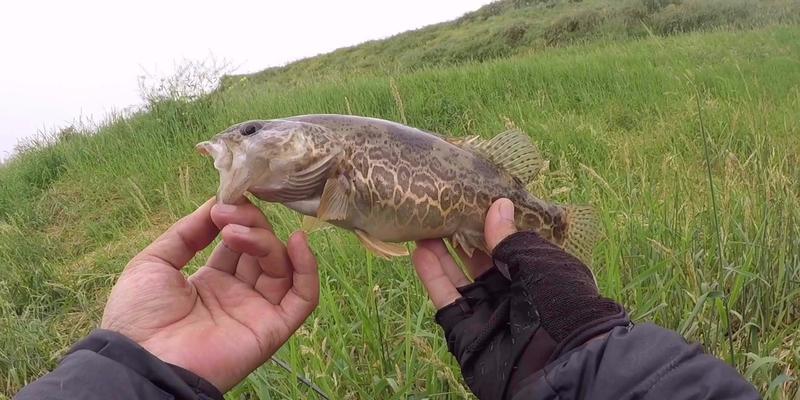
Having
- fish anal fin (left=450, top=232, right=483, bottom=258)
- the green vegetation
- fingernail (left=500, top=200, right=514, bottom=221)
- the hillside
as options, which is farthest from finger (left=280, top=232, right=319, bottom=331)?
the hillside

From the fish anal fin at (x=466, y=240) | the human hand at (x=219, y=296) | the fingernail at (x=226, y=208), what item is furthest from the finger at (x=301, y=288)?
the fish anal fin at (x=466, y=240)

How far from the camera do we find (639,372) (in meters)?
1.38

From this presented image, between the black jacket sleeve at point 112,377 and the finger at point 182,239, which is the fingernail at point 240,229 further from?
the black jacket sleeve at point 112,377

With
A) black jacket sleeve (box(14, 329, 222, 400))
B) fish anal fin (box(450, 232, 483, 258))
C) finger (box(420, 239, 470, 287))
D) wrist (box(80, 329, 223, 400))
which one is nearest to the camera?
black jacket sleeve (box(14, 329, 222, 400))

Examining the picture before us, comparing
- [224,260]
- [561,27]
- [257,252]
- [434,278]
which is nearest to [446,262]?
[434,278]

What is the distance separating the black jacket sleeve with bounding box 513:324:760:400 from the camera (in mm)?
1310

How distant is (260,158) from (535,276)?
0.88 metres

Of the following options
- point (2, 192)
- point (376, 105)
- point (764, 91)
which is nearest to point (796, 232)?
point (764, 91)

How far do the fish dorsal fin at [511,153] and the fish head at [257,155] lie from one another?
575 mm

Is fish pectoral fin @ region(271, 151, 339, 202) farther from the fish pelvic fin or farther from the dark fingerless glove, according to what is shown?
the fish pelvic fin

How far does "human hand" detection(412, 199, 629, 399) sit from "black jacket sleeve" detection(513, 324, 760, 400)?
0.33 ft

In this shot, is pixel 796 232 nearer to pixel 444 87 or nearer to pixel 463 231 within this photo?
pixel 463 231

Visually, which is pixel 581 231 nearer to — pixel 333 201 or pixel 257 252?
pixel 333 201

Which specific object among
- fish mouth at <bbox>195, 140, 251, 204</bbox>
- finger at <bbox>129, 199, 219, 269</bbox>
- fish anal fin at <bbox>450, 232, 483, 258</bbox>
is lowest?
fish anal fin at <bbox>450, 232, 483, 258</bbox>
